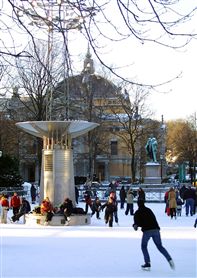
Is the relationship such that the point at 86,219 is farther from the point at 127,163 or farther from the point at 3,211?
the point at 127,163

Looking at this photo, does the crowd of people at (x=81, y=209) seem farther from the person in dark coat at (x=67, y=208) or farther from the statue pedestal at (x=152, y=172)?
the statue pedestal at (x=152, y=172)

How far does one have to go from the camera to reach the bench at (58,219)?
23.7 metres

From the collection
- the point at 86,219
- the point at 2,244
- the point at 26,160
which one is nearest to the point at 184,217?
the point at 86,219

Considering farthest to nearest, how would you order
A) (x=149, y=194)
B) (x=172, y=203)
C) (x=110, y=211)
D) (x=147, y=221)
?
(x=149, y=194), (x=172, y=203), (x=110, y=211), (x=147, y=221)

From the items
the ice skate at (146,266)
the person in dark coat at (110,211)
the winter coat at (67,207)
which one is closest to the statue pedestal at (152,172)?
the person in dark coat at (110,211)

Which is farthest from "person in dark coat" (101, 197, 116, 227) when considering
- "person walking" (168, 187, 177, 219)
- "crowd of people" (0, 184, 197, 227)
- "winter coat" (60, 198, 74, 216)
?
"person walking" (168, 187, 177, 219)

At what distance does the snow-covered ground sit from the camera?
11664mm

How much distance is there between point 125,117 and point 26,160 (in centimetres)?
1449

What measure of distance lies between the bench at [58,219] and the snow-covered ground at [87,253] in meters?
1.50

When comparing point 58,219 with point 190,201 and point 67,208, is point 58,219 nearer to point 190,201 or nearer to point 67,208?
point 67,208

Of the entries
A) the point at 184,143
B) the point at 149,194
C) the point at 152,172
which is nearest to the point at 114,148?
the point at 184,143

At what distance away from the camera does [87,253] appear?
14.6 meters

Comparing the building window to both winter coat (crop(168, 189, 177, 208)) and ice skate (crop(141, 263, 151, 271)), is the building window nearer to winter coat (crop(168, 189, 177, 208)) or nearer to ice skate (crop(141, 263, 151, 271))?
winter coat (crop(168, 189, 177, 208))

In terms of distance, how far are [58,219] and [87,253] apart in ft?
30.4
